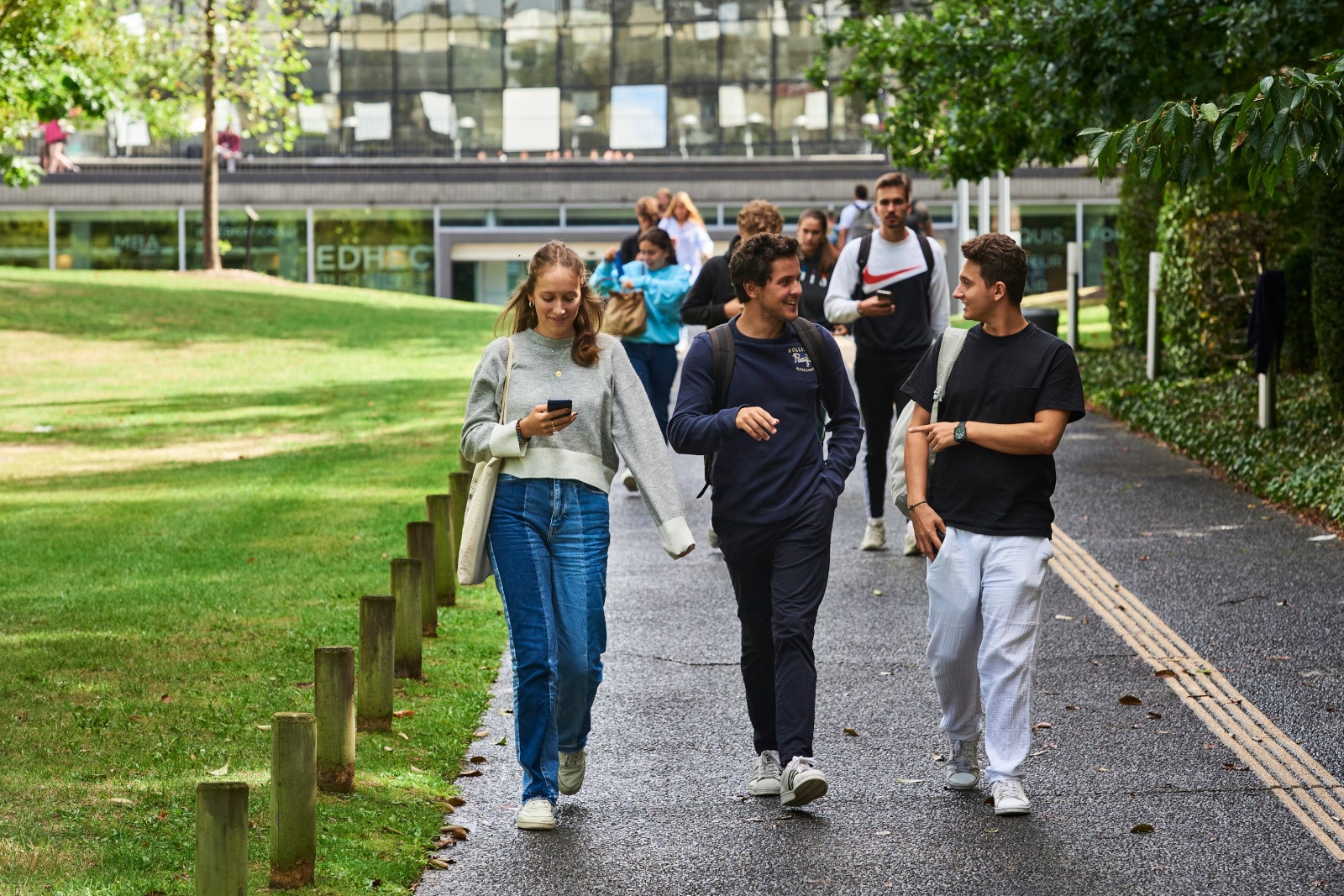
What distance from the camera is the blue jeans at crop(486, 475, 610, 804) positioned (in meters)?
5.74

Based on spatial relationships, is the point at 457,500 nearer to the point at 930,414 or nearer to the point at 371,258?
the point at 930,414

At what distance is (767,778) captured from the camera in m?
6.09

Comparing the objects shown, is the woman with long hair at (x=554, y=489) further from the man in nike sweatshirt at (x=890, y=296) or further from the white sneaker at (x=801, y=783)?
the man in nike sweatshirt at (x=890, y=296)

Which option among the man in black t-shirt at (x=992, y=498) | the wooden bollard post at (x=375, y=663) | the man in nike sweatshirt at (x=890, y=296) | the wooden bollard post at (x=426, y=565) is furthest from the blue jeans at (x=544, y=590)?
the man in nike sweatshirt at (x=890, y=296)

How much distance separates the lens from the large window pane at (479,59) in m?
52.3

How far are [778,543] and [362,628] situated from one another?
6.01 feet

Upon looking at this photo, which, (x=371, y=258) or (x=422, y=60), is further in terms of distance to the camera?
(x=422, y=60)

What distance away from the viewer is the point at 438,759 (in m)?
6.59

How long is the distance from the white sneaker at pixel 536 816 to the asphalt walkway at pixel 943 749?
0.21 feet

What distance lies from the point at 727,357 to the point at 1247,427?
1005cm

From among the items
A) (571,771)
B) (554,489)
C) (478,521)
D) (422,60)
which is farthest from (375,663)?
(422,60)

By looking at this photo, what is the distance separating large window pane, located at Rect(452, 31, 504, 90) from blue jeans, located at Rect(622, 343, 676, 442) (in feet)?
138

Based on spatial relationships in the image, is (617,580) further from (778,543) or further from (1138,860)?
(1138,860)

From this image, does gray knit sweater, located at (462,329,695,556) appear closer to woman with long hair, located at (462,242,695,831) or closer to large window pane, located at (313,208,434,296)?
woman with long hair, located at (462,242,695,831)
